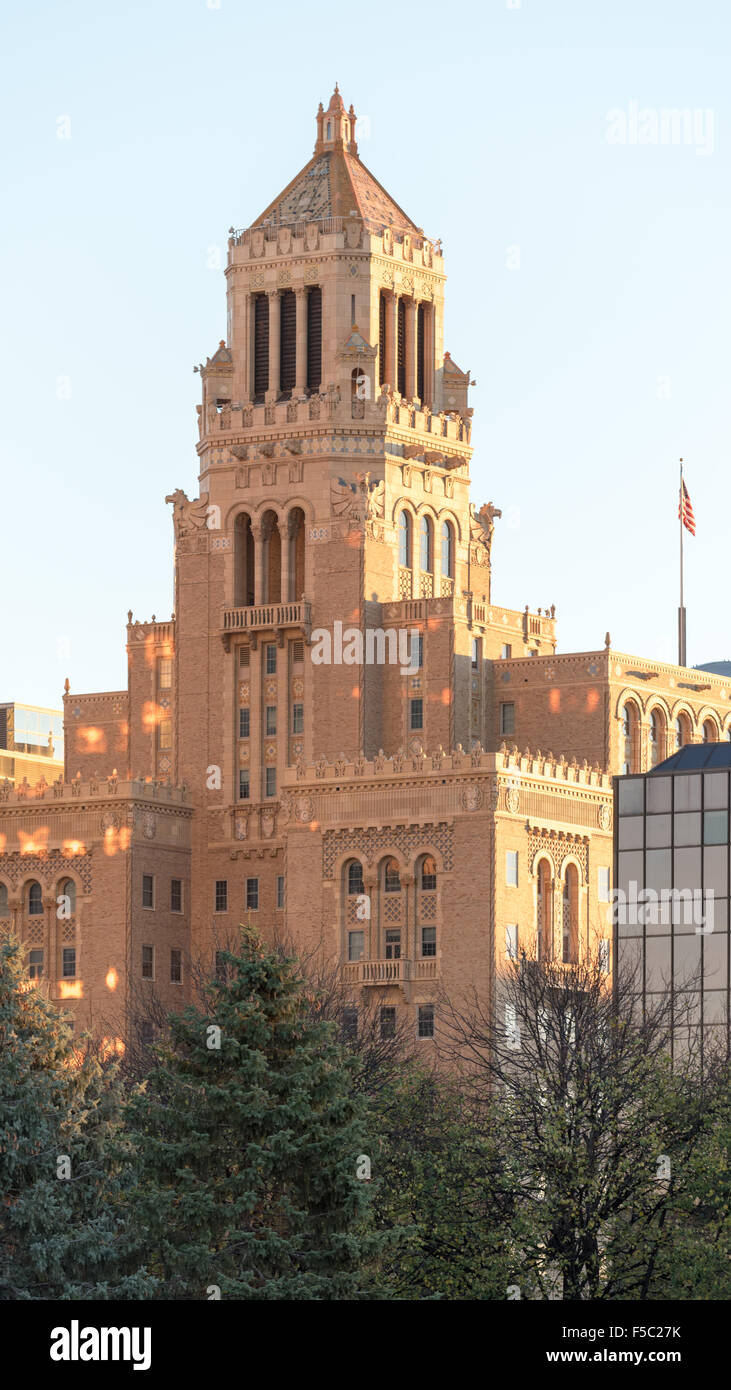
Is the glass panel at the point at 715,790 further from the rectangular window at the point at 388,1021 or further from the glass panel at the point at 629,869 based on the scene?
the rectangular window at the point at 388,1021

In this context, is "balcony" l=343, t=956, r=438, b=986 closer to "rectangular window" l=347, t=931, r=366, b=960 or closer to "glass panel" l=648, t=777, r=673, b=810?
"rectangular window" l=347, t=931, r=366, b=960

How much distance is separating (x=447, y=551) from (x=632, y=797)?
1319 inches

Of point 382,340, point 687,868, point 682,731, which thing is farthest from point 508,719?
point 687,868

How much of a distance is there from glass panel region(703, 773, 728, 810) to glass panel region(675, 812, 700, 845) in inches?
28.6

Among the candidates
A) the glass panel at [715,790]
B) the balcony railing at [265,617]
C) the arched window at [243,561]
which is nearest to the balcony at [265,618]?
the balcony railing at [265,617]

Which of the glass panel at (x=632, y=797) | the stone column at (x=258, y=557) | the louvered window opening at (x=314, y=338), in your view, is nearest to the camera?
the glass panel at (x=632, y=797)

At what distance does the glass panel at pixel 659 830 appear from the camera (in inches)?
4825

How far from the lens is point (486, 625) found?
148875 mm

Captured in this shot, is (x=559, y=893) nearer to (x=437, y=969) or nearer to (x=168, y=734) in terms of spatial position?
(x=437, y=969)

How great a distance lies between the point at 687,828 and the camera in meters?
122

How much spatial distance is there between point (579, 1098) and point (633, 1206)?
4029 millimetres

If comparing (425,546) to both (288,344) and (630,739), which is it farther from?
(630,739)

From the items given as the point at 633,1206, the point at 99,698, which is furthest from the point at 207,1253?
the point at 99,698

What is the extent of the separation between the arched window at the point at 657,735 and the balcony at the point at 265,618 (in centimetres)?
1773
